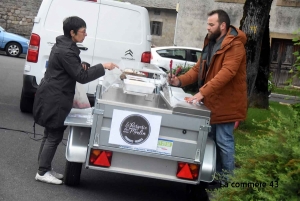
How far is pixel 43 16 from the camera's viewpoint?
A: 400 inches

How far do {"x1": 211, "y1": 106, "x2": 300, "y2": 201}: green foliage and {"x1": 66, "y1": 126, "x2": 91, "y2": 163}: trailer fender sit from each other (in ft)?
5.68

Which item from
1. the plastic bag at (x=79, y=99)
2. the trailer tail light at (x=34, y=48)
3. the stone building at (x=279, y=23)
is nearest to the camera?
the plastic bag at (x=79, y=99)

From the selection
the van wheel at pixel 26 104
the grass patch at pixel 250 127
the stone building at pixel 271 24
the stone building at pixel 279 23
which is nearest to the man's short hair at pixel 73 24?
the grass patch at pixel 250 127

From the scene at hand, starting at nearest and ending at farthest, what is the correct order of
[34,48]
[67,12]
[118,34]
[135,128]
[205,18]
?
[135,128]
[34,48]
[67,12]
[118,34]
[205,18]

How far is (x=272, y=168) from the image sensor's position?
453cm

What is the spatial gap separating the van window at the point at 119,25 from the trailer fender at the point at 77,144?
13.5 feet

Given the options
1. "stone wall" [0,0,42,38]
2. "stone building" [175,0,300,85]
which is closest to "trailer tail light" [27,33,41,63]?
"stone building" [175,0,300,85]

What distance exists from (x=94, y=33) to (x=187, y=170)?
15.5 feet

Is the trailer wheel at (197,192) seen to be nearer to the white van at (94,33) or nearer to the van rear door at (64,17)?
the white van at (94,33)

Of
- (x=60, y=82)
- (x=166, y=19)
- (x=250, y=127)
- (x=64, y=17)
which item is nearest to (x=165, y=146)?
(x=60, y=82)

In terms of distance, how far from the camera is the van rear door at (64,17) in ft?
33.0

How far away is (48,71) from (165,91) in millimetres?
1354

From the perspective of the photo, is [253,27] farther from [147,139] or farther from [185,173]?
[147,139]

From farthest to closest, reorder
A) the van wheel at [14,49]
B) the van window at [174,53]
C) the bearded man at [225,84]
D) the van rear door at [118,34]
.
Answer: the van wheel at [14,49]
the van window at [174,53]
the van rear door at [118,34]
the bearded man at [225,84]
